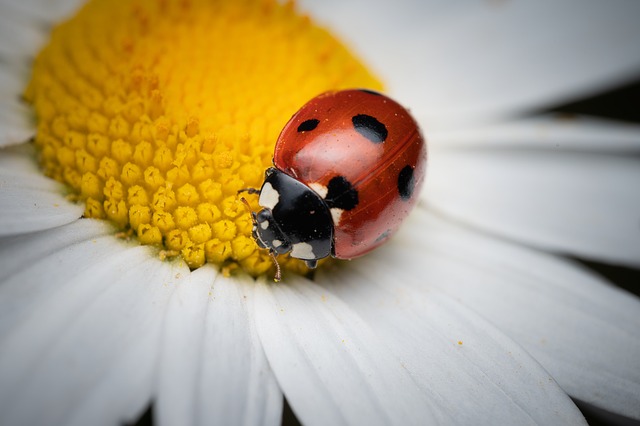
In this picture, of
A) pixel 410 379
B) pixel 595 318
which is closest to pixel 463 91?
pixel 595 318

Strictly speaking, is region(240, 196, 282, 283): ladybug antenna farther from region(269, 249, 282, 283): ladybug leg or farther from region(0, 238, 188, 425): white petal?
region(0, 238, 188, 425): white petal

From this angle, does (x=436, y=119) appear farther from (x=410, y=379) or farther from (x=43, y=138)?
(x=43, y=138)

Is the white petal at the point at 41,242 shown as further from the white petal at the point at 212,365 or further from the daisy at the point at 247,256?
the white petal at the point at 212,365

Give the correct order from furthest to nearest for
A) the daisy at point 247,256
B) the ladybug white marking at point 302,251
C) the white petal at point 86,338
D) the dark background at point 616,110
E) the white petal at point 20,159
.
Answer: the dark background at point 616,110
the white petal at point 20,159
the ladybug white marking at point 302,251
the daisy at point 247,256
the white petal at point 86,338

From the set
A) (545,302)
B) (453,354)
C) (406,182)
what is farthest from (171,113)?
(545,302)

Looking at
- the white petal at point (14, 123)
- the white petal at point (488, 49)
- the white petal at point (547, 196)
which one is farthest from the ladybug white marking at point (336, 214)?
the white petal at point (488, 49)

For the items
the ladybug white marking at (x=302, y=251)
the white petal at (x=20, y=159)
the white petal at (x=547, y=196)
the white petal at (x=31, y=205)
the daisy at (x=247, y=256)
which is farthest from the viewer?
the white petal at (x=547, y=196)
